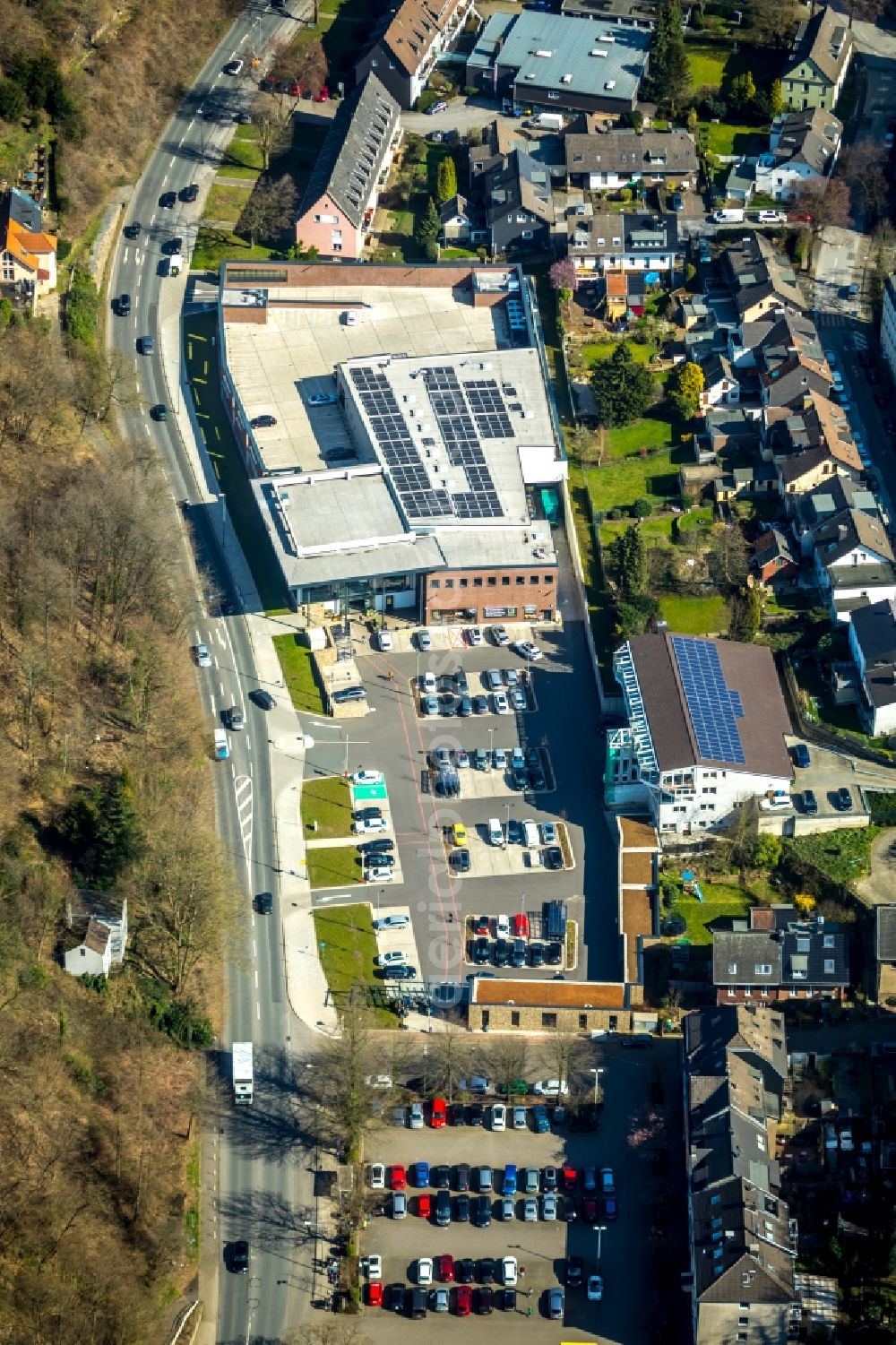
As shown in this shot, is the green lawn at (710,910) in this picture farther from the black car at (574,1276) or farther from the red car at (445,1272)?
the red car at (445,1272)

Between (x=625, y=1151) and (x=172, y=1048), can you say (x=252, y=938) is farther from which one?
(x=625, y=1151)

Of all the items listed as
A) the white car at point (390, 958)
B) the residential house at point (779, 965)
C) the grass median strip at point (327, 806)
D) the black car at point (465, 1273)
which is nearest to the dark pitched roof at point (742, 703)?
the residential house at point (779, 965)

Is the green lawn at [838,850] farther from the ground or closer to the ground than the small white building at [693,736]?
closer to the ground

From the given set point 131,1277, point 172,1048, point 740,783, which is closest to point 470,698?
point 740,783

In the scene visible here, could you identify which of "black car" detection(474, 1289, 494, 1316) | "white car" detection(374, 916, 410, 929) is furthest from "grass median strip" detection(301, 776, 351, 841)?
"black car" detection(474, 1289, 494, 1316)

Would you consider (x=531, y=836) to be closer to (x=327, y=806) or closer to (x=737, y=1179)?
(x=327, y=806)

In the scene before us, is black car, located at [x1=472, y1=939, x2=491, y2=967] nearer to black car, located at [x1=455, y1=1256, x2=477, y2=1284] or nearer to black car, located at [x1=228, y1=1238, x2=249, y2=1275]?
black car, located at [x1=455, y1=1256, x2=477, y2=1284]

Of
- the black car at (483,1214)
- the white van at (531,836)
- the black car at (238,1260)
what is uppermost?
the white van at (531,836)

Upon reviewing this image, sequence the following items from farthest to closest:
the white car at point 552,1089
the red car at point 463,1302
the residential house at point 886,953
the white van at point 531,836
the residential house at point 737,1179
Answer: the white van at point 531,836 → the residential house at point 886,953 → the white car at point 552,1089 → the red car at point 463,1302 → the residential house at point 737,1179
